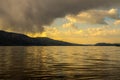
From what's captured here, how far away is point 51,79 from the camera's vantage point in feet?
142

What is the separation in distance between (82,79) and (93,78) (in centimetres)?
258

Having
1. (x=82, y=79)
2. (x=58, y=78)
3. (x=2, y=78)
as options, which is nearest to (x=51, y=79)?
(x=58, y=78)

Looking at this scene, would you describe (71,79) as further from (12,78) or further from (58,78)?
(12,78)

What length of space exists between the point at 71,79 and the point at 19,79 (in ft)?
29.8

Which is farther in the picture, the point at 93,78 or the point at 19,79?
the point at 93,78

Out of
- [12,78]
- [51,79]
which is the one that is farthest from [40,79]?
[12,78]

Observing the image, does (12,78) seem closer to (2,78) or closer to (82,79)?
(2,78)

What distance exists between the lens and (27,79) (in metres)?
42.4

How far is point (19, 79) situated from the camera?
42.0 meters

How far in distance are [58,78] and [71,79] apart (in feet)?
8.12

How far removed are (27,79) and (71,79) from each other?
304 inches

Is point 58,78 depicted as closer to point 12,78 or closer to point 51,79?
point 51,79

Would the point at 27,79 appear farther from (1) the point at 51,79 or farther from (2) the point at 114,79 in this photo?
(2) the point at 114,79

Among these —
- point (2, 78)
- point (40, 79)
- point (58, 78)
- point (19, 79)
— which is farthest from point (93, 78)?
point (2, 78)
